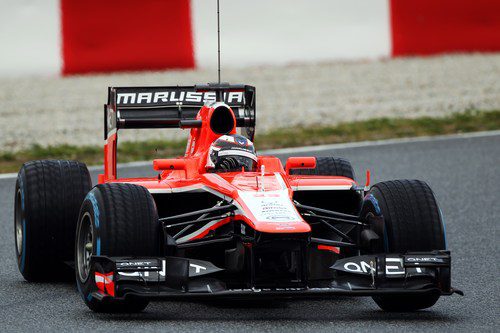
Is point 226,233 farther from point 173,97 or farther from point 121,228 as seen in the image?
point 173,97

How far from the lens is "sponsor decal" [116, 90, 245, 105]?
9914mm

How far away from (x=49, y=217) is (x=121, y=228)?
62.5 inches

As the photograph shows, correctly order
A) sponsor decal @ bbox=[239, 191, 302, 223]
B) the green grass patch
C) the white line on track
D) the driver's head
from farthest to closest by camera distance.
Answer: the green grass patch < the white line on track < the driver's head < sponsor decal @ bbox=[239, 191, 302, 223]

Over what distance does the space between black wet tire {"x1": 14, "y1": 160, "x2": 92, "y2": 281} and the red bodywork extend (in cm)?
57

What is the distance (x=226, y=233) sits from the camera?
774cm

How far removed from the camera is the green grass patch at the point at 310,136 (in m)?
15.4

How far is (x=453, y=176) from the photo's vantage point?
14039 millimetres

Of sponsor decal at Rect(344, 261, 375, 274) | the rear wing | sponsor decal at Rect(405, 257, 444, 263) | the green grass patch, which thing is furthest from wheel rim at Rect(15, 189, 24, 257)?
the green grass patch

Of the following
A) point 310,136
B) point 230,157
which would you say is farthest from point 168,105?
point 310,136

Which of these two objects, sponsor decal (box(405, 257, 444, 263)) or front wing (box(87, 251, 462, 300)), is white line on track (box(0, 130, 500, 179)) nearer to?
front wing (box(87, 251, 462, 300))

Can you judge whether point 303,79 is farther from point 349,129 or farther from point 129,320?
point 129,320

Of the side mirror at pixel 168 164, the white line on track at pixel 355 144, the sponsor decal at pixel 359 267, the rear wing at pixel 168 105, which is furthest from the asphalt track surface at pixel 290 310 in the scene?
the white line on track at pixel 355 144

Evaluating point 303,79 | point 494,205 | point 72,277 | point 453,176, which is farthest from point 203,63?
point 72,277

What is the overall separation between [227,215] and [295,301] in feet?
2.53
